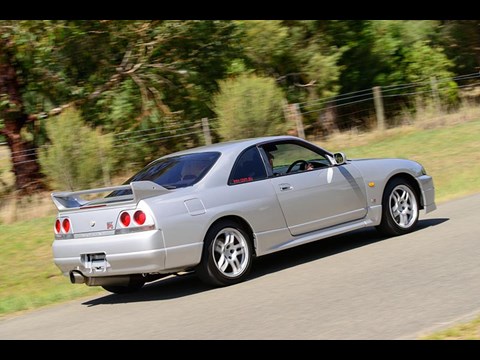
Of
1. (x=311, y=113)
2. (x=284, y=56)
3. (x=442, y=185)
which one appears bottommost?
(x=442, y=185)

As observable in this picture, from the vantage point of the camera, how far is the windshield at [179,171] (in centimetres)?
859

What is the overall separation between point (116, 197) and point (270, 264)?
2.30 m

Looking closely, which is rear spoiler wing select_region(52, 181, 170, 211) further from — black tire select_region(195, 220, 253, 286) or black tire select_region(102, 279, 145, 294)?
black tire select_region(102, 279, 145, 294)

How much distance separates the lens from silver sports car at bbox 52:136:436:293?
7.99 m

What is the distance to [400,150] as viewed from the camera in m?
19.5

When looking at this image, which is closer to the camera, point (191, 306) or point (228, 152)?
point (191, 306)

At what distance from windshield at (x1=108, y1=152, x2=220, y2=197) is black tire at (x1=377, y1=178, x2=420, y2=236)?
2553mm

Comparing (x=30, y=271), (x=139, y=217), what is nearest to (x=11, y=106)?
(x=30, y=271)

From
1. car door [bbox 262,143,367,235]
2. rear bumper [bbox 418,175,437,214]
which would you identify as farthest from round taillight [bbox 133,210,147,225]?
rear bumper [bbox 418,175,437,214]
